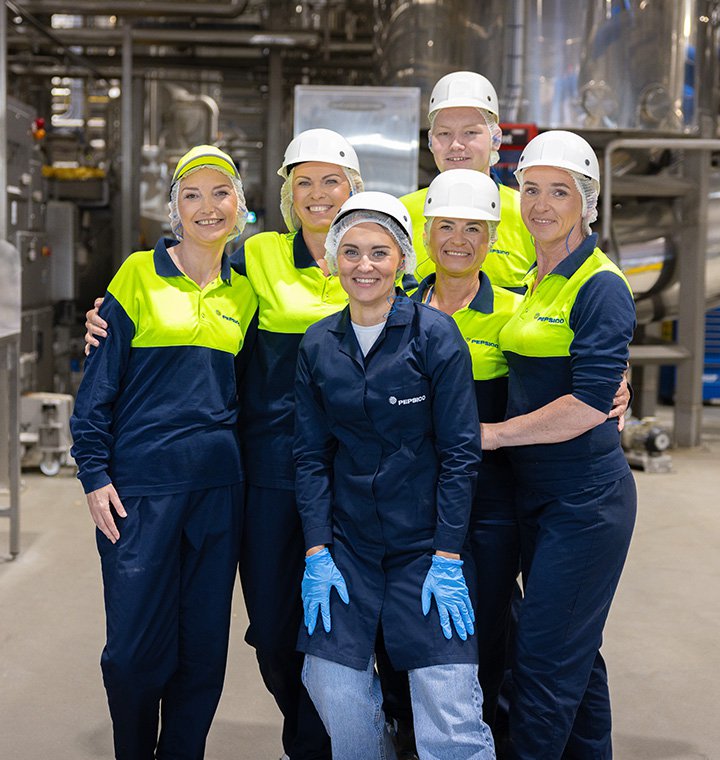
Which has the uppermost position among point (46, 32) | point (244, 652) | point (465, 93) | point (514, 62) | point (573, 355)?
point (46, 32)

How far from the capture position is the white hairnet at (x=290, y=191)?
2275mm

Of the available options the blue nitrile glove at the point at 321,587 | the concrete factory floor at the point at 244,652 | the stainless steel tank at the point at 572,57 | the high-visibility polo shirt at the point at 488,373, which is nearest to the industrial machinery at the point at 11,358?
the concrete factory floor at the point at 244,652

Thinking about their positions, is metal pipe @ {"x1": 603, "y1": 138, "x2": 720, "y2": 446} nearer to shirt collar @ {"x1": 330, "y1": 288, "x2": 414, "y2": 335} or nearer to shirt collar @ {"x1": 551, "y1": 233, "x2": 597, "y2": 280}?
shirt collar @ {"x1": 551, "y1": 233, "x2": 597, "y2": 280}

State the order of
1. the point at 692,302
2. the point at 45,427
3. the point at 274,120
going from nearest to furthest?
the point at 45,427
the point at 692,302
the point at 274,120

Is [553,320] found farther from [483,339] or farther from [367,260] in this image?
[367,260]

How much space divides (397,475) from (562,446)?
36cm

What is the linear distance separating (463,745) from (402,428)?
1.92ft

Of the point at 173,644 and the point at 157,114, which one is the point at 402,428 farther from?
the point at 157,114

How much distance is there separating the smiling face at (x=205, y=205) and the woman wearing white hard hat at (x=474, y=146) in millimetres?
539

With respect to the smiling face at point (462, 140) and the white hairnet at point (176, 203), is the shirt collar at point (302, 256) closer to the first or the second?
the white hairnet at point (176, 203)

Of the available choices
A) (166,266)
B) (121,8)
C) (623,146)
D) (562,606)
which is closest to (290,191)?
(166,266)

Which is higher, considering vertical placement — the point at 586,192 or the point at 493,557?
the point at 586,192

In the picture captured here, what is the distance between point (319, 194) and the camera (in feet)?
7.32

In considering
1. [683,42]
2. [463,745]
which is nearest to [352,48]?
[683,42]
